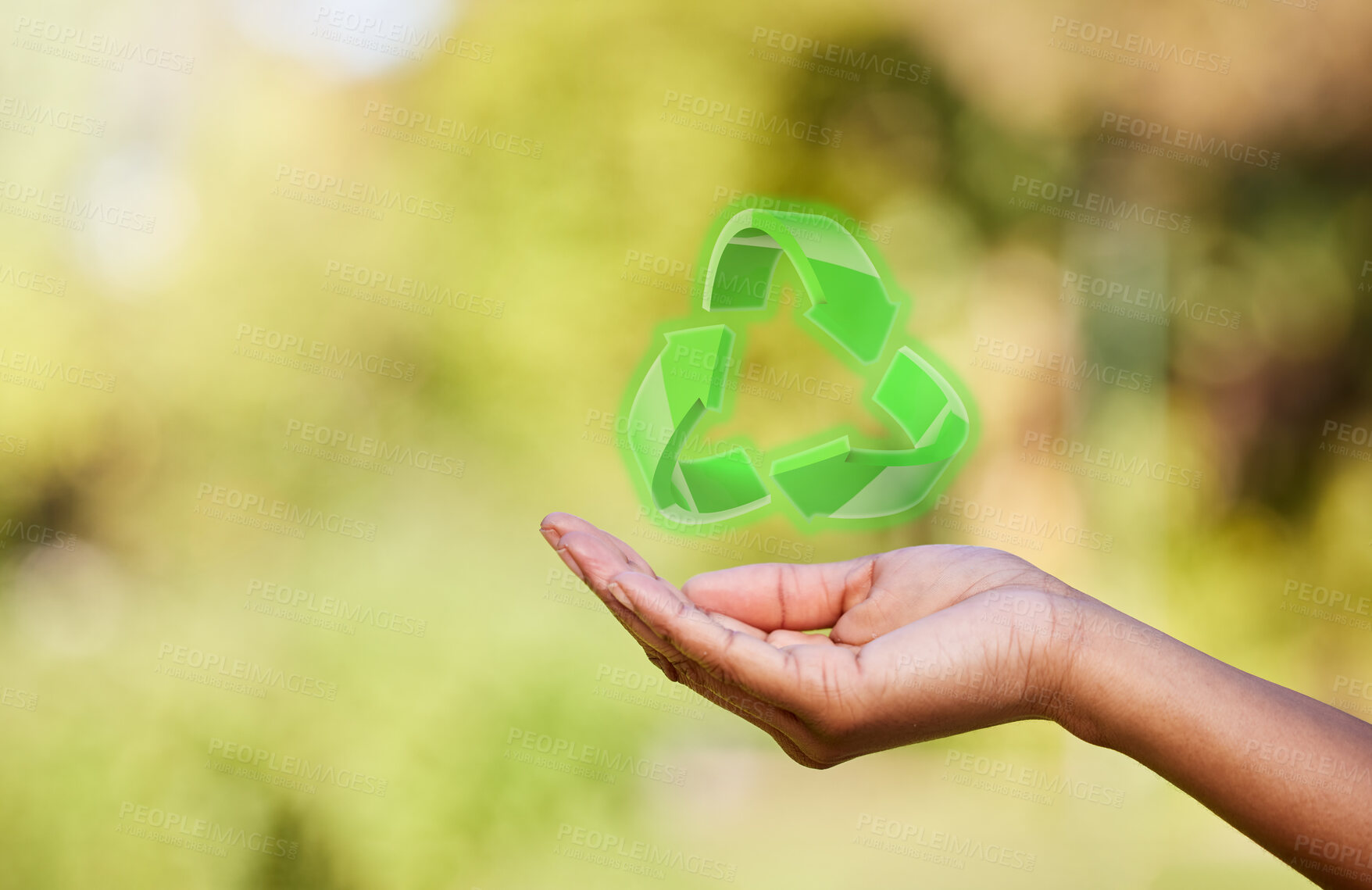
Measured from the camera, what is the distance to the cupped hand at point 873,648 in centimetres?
105

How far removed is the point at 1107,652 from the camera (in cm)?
111

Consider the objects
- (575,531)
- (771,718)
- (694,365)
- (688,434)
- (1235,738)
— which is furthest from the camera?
(694,365)

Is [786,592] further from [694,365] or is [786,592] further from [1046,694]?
[694,365]

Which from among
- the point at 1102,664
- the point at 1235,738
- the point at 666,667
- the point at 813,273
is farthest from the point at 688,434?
the point at 1235,738

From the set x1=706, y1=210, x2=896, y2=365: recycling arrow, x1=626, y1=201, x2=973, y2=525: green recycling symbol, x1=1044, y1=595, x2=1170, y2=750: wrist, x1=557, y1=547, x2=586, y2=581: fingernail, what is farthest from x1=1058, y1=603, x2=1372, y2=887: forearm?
x1=706, y1=210, x2=896, y2=365: recycling arrow

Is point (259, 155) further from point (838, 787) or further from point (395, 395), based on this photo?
point (838, 787)

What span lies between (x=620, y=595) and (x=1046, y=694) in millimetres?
577

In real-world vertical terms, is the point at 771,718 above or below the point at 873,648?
below

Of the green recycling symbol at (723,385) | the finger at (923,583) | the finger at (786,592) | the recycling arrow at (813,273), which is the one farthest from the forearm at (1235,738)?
the recycling arrow at (813,273)

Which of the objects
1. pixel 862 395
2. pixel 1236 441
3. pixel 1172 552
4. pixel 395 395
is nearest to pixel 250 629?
pixel 395 395

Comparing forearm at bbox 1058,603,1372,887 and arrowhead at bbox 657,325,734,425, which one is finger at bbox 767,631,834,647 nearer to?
forearm at bbox 1058,603,1372,887

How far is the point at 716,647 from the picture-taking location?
3.44ft

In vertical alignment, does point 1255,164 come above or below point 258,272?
above

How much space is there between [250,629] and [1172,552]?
353cm
